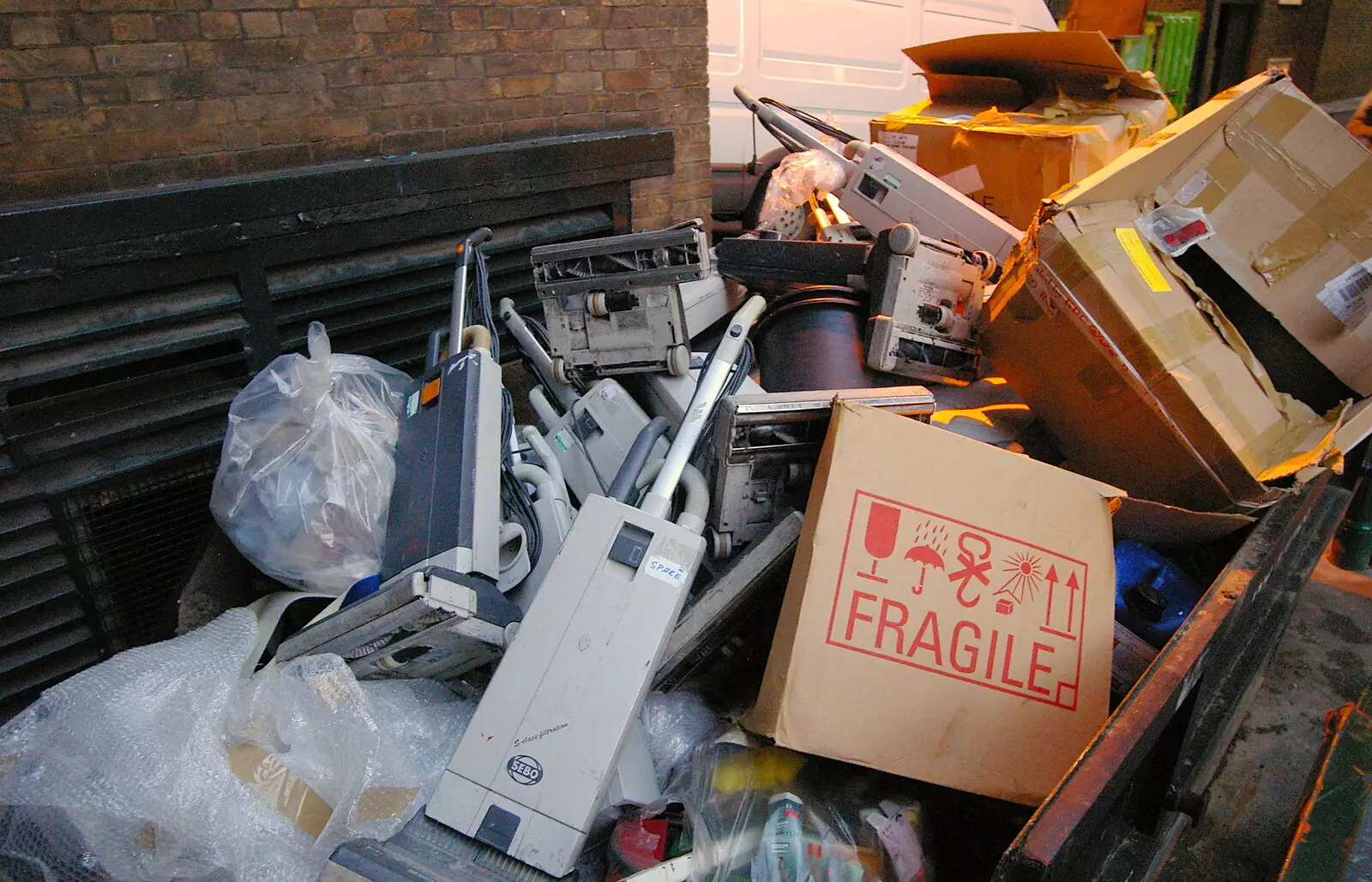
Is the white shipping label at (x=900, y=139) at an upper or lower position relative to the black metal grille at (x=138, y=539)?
upper

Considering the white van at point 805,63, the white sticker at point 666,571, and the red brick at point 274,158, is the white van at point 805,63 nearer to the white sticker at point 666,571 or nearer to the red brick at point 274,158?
the red brick at point 274,158

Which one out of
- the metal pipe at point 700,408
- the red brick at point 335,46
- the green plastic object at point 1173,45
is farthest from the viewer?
the green plastic object at point 1173,45

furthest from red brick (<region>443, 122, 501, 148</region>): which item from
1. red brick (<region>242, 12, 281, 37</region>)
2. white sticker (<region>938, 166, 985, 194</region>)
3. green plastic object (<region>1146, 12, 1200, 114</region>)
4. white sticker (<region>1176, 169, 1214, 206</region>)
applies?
green plastic object (<region>1146, 12, 1200, 114</region>)

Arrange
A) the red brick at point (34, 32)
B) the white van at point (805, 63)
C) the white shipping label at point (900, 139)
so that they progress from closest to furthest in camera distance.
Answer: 1. the red brick at point (34, 32)
2. the white shipping label at point (900, 139)
3. the white van at point (805, 63)

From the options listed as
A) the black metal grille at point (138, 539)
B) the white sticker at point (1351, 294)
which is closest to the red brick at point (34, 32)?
the black metal grille at point (138, 539)

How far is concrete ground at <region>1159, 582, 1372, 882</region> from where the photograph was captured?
220 centimetres

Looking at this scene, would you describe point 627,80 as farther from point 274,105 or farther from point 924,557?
point 924,557

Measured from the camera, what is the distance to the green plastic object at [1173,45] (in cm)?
845

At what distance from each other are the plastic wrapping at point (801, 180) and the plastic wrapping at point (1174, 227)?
3.65 feet

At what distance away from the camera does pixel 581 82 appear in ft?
10.9

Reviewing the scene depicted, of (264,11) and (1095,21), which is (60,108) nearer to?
(264,11)

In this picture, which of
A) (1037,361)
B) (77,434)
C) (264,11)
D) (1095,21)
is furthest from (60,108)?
(1095,21)

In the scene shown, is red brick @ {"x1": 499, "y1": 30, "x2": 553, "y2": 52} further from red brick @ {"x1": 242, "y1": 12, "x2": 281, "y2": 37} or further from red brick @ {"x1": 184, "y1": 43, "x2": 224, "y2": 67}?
red brick @ {"x1": 184, "y1": 43, "x2": 224, "y2": 67}

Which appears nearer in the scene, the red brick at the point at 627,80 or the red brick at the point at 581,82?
the red brick at the point at 581,82
